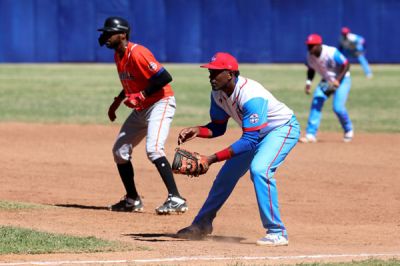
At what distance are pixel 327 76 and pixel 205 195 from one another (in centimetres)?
560

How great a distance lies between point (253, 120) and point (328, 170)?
231 inches

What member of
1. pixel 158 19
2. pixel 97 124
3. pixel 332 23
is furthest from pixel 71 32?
pixel 97 124

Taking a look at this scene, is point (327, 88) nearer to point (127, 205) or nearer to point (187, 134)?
point (127, 205)

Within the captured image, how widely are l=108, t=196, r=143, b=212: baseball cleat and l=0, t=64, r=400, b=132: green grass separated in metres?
8.87

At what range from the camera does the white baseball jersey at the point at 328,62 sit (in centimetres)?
1627

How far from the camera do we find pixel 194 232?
880 cm

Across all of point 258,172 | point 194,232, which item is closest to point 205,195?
point 194,232

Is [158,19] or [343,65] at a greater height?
[343,65]

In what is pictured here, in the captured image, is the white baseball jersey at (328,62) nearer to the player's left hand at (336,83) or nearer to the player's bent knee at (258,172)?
the player's left hand at (336,83)

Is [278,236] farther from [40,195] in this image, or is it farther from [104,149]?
[104,149]

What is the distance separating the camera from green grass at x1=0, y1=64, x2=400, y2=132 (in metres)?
A: 20.4

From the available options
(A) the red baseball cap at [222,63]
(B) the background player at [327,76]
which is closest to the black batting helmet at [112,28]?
(A) the red baseball cap at [222,63]

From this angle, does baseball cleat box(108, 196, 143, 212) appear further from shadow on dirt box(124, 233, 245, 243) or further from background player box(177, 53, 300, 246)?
background player box(177, 53, 300, 246)

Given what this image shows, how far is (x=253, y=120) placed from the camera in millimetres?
8023
